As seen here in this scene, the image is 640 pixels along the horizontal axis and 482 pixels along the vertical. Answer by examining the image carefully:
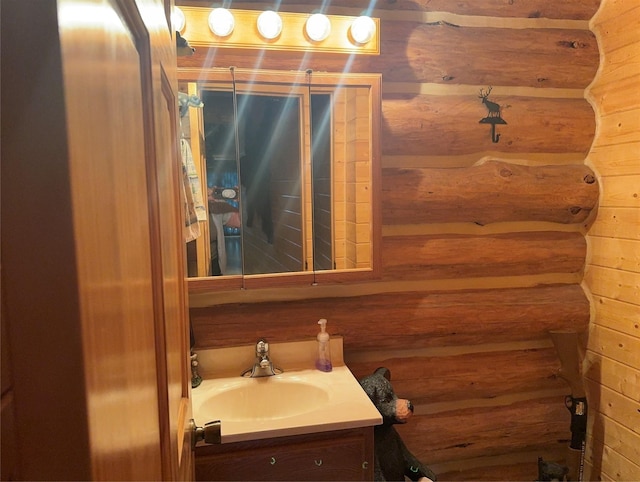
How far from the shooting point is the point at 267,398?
1.61m

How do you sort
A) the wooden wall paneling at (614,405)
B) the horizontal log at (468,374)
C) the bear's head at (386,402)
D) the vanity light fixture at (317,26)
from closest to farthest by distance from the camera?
the bear's head at (386,402) → the vanity light fixture at (317,26) → the wooden wall paneling at (614,405) → the horizontal log at (468,374)

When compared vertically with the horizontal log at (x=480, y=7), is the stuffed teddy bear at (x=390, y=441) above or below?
below

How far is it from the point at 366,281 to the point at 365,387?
389 millimetres

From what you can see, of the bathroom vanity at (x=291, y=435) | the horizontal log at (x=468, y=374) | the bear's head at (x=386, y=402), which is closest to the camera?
the bathroom vanity at (x=291, y=435)

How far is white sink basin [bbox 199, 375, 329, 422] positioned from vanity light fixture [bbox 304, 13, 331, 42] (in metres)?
1.20

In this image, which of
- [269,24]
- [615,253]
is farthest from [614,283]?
[269,24]

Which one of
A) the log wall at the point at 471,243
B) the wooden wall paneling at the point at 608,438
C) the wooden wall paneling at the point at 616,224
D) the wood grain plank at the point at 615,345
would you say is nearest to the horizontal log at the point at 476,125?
the log wall at the point at 471,243

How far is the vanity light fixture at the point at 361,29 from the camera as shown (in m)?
1.64

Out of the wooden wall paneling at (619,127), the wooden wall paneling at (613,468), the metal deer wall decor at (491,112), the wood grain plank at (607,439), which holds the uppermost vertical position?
the metal deer wall decor at (491,112)

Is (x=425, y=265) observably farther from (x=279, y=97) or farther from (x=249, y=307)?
(x=279, y=97)

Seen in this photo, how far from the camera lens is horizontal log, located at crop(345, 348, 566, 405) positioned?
185 centimetres

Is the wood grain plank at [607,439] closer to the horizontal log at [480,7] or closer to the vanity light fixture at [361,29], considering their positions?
the horizontal log at [480,7]

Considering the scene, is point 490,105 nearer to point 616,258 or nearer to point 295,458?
point 616,258

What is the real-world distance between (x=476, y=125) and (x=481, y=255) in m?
0.51
